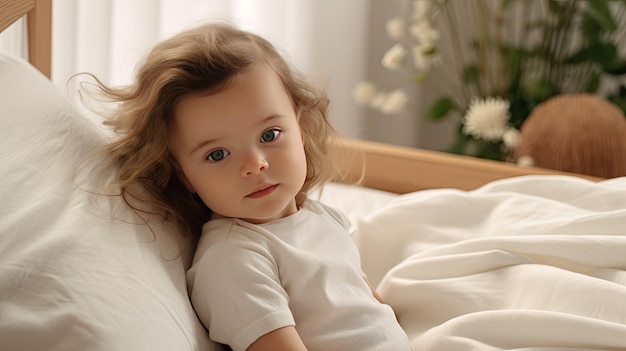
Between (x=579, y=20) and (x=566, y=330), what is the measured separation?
2.32m

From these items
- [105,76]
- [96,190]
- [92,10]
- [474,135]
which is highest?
[96,190]

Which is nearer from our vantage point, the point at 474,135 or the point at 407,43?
the point at 474,135

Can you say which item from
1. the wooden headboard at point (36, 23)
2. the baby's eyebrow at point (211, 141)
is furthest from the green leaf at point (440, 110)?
the baby's eyebrow at point (211, 141)

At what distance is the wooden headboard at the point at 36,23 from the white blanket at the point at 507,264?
0.61m

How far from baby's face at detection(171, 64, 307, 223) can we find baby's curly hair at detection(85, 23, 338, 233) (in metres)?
0.02

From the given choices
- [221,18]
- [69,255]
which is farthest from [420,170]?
[69,255]

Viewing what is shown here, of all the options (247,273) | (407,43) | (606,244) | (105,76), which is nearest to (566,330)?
(606,244)

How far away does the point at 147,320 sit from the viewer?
2.85ft

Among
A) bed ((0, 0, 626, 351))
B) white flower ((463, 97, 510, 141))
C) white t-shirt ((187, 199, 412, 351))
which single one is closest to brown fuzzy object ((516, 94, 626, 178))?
white flower ((463, 97, 510, 141))

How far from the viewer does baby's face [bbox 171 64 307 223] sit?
1.04 metres

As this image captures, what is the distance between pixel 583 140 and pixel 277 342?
1464mm

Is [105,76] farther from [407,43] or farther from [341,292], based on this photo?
[407,43]

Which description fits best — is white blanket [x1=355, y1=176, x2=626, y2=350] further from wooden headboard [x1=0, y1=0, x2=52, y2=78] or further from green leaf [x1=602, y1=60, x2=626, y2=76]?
green leaf [x1=602, y1=60, x2=626, y2=76]

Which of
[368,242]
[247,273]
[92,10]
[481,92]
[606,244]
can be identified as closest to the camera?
[247,273]
